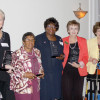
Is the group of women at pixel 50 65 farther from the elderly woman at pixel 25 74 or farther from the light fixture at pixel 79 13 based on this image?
the light fixture at pixel 79 13

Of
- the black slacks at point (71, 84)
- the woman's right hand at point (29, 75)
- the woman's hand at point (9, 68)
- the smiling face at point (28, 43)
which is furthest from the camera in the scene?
the black slacks at point (71, 84)

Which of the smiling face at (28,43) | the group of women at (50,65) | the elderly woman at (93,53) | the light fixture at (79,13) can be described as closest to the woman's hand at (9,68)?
the group of women at (50,65)

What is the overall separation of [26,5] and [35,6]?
0.76 ft

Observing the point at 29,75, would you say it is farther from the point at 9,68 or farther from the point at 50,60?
the point at 50,60

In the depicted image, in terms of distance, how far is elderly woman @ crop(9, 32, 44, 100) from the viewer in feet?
9.91

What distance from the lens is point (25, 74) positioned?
118 inches

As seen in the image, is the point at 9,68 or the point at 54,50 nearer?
the point at 9,68

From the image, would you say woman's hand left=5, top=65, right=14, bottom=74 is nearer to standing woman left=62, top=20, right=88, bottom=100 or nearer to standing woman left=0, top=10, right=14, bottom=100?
standing woman left=0, top=10, right=14, bottom=100

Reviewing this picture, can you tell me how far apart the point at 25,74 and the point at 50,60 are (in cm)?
64

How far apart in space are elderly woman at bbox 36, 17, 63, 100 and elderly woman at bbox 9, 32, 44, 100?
0.40m

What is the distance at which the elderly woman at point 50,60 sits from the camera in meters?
3.52

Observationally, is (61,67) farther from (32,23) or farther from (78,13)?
(78,13)

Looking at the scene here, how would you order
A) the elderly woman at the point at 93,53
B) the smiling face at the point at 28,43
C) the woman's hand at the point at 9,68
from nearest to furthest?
the woman's hand at the point at 9,68 → the smiling face at the point at 28,43 → the elderly woman at the point at 93,53

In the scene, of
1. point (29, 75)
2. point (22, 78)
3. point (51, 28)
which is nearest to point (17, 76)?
point (22, 78)
